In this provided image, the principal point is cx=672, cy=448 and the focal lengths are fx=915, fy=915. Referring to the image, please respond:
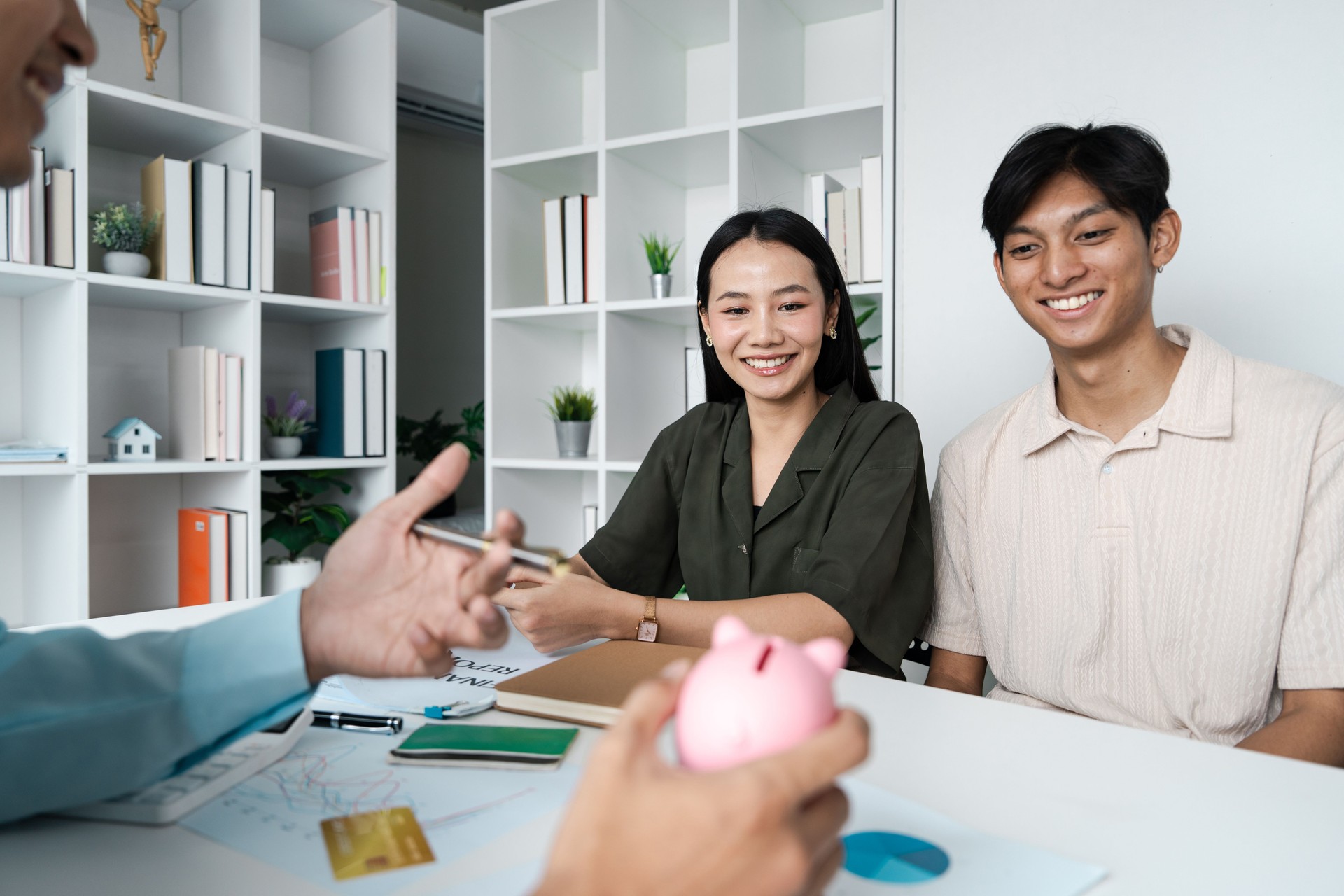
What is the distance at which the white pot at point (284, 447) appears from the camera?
102 inches

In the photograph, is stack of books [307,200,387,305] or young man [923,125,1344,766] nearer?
young man [923,125,1344,766]

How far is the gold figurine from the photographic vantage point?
2.27 metres

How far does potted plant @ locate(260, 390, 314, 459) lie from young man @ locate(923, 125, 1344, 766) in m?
1.90

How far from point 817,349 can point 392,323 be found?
161 cm

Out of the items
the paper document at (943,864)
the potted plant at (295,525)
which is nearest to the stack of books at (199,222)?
the potted plant at (295,525)

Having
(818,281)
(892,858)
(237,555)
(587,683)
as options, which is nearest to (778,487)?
(818,281)

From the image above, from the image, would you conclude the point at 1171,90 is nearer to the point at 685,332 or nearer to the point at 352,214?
→ the point at 685,332

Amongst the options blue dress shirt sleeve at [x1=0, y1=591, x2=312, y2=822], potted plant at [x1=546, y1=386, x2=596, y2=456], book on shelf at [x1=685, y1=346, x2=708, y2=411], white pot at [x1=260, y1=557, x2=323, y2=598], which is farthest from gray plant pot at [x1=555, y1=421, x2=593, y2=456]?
blue dress shirt sleeve at [x1=0, y1=591, x2=312, y2=822]

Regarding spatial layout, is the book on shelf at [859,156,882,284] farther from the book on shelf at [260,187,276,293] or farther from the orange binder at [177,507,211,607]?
the orange binder at [177,507,211,607]

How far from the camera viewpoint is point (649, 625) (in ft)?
4.21

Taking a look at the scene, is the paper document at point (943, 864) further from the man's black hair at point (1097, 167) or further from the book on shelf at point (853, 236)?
the book on shelf at point (853, 236)

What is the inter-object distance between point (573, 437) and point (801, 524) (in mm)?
1334

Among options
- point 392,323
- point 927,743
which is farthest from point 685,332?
point 927,743

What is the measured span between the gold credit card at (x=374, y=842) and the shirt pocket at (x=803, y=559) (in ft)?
2.93
